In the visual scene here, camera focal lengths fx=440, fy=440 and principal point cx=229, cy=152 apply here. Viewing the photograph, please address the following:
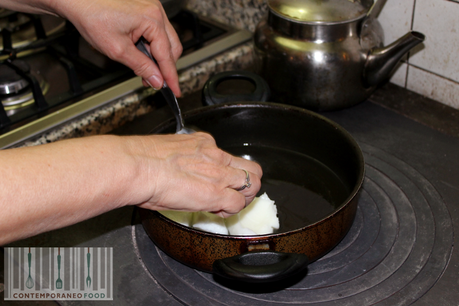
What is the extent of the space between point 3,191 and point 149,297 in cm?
31

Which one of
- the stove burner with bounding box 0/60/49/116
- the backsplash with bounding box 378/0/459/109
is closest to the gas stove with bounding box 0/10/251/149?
the stove burner with bounding box 0/60/49/116

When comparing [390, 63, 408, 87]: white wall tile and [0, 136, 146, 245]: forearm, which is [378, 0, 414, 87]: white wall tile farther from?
[0, 136, 146, 245]: forearm

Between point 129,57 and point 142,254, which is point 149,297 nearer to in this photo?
point 142,254

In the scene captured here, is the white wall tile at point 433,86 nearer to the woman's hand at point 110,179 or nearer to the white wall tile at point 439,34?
the white wall tile at point 439,34

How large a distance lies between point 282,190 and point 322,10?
39 centimetres

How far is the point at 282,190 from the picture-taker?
0.85 m

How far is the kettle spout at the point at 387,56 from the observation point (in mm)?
925

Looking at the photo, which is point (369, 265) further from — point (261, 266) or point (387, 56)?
point (387, 56)

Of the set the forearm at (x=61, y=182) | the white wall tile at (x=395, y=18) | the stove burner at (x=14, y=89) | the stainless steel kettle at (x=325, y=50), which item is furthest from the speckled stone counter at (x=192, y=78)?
the forearm at (x=61, y=182)

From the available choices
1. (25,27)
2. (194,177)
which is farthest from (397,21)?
(25,27)

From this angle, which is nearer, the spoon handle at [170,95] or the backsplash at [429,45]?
the spoon handle at [170,95]

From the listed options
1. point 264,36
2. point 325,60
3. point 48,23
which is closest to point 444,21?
point 325,60

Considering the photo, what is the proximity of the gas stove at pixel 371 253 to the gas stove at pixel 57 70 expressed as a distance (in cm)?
31

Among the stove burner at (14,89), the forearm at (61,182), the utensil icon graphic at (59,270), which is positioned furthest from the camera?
the stove burner at (14,89)
